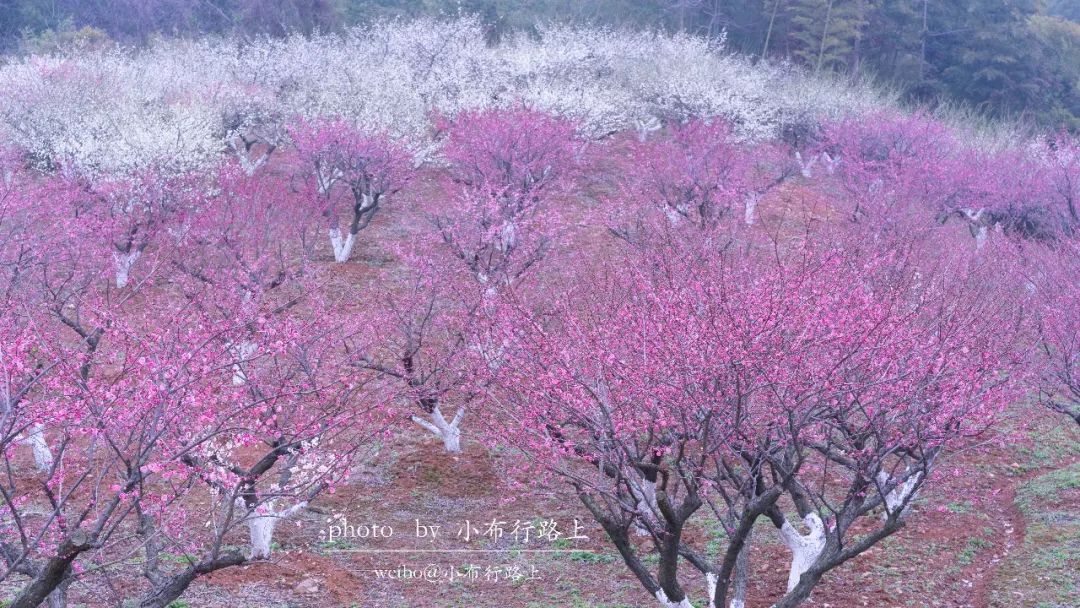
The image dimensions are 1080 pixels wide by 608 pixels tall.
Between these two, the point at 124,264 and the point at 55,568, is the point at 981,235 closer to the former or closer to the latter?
the point at 124,264

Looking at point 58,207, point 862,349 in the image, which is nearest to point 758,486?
point 862,349

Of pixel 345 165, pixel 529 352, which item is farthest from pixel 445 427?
pixel 345 165

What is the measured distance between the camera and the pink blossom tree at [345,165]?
81.9ft

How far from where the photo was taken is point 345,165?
82.0ft

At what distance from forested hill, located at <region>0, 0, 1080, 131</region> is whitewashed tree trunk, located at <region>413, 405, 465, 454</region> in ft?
103

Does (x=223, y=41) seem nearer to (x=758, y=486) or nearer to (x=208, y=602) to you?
(x=208, y=602)

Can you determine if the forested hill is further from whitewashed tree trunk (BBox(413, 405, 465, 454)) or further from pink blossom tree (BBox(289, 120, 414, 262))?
whitewashed tree trunk (BBox(413, 405, 465, 454))

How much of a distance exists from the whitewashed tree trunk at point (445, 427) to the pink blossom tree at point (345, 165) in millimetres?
10178

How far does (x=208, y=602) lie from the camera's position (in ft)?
36.1

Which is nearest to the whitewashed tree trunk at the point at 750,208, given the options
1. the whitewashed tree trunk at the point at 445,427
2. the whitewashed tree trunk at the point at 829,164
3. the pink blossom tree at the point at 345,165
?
the whitewashed tree trunk at the point at 829,164

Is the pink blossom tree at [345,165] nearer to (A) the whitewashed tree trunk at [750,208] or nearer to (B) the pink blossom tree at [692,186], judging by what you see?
→ (B) the pink blossom tree at [692,186]

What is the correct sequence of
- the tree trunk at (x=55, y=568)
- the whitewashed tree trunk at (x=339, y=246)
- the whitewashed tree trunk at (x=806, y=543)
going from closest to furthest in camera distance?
the tree trunk at (x=55, y=568) → the whitewashed tree trunk at (x=806, y=543) → the whitewashed tree trunk at (x=339, y=246)

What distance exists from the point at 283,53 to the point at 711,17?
2180cm

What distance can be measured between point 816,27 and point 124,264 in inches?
1338
